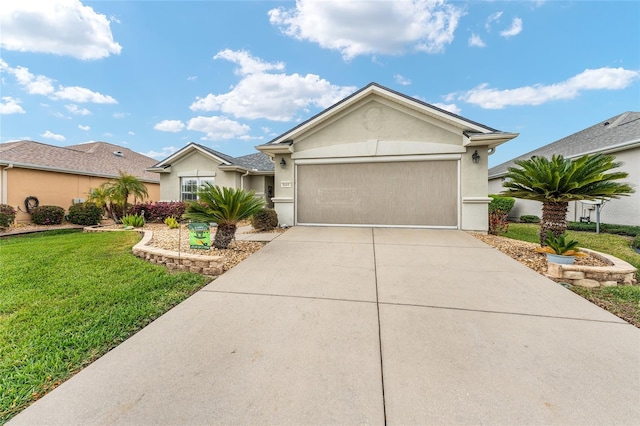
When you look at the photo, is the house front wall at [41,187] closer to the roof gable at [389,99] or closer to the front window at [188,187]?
the front window at [188,187]

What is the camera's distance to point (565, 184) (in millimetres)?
5344

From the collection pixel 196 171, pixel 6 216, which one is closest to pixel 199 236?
pixel 196 171

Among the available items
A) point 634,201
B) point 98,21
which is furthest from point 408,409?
point 98,21

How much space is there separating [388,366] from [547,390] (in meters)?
1.20

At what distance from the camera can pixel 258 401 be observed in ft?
6.03

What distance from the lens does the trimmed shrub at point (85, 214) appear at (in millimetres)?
11234

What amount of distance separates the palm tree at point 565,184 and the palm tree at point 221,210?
671 cm

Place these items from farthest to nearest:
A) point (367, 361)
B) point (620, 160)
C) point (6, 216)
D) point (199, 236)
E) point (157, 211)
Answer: point (157, 211) → point (620, 160) → point (6, 216) → point (199, 236) → point (367, 361)

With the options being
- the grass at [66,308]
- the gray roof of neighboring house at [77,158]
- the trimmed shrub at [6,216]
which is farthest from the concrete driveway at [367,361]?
the gray roof of neighboring house at [77,158]

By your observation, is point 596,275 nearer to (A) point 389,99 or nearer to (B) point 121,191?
(A) point 389,99

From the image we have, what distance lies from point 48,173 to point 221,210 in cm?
1322

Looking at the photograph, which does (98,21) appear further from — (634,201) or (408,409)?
(634,201)

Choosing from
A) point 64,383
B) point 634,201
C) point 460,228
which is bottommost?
point 64,383

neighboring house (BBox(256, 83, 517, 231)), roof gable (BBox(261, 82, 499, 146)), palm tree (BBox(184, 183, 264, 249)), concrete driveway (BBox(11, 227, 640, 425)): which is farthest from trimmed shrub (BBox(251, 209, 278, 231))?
concrete driveway (BBox(11, 227, 640, 425))
